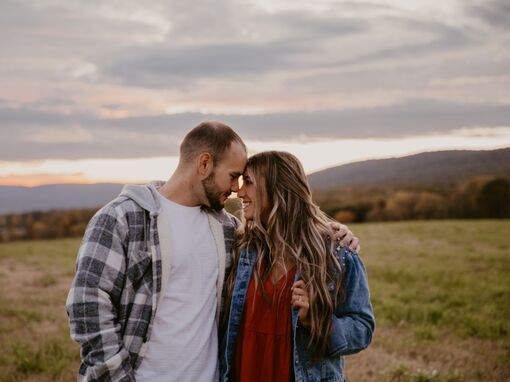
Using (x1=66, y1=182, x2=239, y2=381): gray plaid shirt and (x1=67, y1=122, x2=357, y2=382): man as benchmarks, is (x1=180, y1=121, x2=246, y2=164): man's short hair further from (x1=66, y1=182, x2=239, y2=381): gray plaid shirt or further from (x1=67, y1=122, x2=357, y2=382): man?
(x1=66, y1=182, x2=239, y2=381): gray plaid shirt

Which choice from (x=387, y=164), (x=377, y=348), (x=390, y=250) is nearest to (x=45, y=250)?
(x=390, y=250)

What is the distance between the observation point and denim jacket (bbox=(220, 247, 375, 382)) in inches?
138

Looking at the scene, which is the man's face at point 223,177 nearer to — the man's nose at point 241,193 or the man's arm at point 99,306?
the man's nose at point 241,193

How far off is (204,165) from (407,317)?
6943 millimetres

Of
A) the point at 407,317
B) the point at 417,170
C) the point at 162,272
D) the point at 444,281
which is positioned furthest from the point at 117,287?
the point at 417,170

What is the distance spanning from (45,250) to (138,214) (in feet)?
69.1

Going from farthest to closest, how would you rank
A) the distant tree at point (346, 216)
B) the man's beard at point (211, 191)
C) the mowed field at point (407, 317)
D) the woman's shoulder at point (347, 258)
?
the distant tree at point (346, 216) < the mowed field at point (407, 317) < the man's beard at point (211, 191) < the woman's shoulder at point (347, 258)

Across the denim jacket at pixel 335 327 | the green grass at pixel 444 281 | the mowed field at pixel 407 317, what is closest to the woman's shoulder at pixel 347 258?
the denim jacket at pixel 335 327

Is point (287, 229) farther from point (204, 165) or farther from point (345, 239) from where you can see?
point (204, 165)

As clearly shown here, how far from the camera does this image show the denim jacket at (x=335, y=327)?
11.5 ft

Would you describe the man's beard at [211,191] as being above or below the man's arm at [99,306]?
above

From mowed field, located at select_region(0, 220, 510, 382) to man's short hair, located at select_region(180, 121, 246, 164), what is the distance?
3.85 m

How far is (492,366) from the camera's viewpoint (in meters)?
7.03

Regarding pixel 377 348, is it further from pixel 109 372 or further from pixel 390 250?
pixel 390 250
